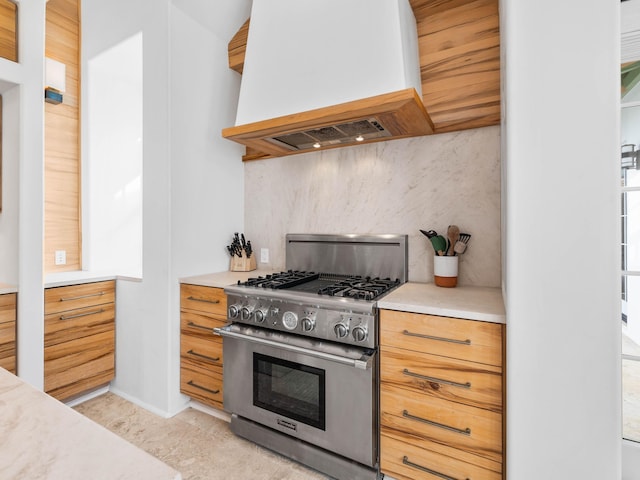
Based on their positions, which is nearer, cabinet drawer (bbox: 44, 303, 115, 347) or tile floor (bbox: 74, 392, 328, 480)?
tile floor (bbox: 74, 392, 328, 480)

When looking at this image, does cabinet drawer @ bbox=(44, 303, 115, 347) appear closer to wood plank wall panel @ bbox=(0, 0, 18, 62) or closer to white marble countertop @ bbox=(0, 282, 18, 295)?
white marble countertop @ bbox=(0, 282, 18, 295)

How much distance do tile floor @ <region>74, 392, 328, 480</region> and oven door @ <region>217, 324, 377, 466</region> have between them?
0.18 m

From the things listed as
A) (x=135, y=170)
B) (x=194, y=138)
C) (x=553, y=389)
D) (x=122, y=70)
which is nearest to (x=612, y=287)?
(x=553, y=389)

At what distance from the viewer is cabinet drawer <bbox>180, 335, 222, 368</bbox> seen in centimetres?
212

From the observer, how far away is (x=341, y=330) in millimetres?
1596

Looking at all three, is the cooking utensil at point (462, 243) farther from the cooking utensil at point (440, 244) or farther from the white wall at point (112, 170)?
the white wall at point (112, 170)

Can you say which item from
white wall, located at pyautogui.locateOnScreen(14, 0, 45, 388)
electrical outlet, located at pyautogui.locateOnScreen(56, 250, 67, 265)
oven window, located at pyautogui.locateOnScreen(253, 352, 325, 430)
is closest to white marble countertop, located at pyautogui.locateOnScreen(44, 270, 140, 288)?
white wall, located at pyautogui.locateOnScreen(14, 0, 45, 388)

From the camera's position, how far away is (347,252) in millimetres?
2326

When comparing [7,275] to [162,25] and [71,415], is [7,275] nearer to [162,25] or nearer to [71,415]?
[162,25]

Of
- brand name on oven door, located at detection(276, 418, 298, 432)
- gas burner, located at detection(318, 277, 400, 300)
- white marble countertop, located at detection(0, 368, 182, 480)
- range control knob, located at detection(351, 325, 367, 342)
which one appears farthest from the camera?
brand name on oven door, located at detection(276, 418, 298, 432)

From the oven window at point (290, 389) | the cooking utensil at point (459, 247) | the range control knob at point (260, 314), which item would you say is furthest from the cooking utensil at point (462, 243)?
the range control knob at point (260, 314)

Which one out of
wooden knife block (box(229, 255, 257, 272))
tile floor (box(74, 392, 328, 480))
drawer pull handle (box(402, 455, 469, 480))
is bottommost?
tile floor (box(74, 392, 328, 480))

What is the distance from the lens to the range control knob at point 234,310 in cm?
194

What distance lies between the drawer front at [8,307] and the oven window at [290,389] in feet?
4.61
